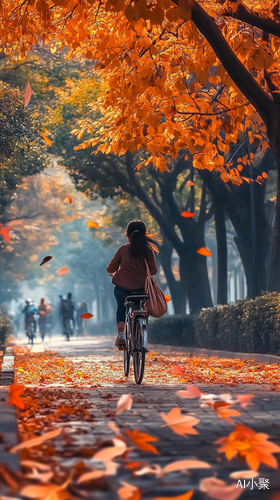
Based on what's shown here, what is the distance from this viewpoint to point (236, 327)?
17.2m

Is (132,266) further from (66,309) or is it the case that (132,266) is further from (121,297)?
(66,309)

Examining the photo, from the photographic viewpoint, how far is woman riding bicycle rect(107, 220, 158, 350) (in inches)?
379

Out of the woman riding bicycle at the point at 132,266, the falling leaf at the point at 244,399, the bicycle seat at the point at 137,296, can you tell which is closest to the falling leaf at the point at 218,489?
the falling leaf at the point at 244,399

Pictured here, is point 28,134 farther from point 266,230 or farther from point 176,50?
point 176,50

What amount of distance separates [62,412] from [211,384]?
3.37 meters

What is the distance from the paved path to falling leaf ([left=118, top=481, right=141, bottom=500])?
0.05m

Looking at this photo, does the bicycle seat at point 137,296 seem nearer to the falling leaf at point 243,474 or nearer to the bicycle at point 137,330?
the bicycle at point 137,330

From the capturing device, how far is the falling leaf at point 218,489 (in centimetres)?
365

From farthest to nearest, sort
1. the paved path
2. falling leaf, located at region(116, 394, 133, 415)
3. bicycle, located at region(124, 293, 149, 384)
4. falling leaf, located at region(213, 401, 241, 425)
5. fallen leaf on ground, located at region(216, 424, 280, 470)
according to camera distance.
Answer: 1. bicycle, located at region(124, 293, 149, 384)
2. falling leaf, located at region(213, 401, 241, 425)
3. falling leaf, located at region(116, 394, 133, 415)
4. fallen leaf on ground, located at region(216, 424, 280, 470)
5. the paved path

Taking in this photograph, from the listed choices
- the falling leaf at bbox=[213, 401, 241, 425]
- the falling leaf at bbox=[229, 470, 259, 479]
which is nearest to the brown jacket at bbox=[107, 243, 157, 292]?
the falling leaf at bbox=[213, 401, 241, 425]

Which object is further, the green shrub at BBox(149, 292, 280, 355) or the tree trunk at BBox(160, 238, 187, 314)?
the tree trunk at BBox(160, 238, 187, 314)

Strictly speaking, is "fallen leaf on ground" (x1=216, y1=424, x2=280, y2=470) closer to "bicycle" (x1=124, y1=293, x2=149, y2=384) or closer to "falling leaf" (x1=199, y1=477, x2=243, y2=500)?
"falling leaf" (x1=199, y1=477, x2=243, y2=500)

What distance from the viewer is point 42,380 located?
392 inches

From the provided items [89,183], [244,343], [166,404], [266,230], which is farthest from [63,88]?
[166,404]
